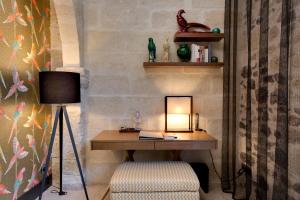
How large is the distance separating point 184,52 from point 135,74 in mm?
633

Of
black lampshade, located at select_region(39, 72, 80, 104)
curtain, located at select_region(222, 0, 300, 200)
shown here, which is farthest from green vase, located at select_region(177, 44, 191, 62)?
black lampshade, located at select_region(39, 72, 80, 104)

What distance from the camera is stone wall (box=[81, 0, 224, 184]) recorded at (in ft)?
8.90

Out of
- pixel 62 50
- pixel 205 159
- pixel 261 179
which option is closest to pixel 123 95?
pixel 62 50

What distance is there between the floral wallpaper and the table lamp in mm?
1412

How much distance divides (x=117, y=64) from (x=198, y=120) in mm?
1179

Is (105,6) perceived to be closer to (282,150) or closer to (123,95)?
(123,95)

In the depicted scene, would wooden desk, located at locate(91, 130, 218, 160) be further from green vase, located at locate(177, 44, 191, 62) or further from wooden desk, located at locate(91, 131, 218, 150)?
green vase, located at locate(177, 44, 191, 62)

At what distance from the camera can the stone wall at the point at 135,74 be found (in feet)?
8.90

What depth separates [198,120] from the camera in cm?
272

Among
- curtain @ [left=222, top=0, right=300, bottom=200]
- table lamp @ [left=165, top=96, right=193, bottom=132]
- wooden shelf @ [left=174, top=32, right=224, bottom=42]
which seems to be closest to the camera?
curtain @ [left=222, top=0, right=300, bottom=200]

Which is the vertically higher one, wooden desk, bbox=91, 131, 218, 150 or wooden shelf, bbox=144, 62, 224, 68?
wooden shelf, bbox=144, 62, 224, 68

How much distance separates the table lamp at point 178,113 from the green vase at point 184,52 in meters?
0.45

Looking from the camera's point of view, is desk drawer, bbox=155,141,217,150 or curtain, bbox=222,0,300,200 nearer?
curtain, bbox=222,0,300,200

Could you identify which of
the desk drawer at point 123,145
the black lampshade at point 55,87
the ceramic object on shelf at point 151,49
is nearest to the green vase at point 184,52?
the ceramic object on shelf at point 151,49
